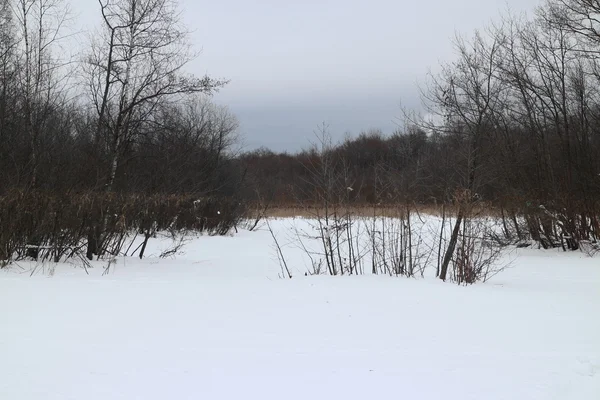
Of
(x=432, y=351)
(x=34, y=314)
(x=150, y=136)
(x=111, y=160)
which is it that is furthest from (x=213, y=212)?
(x=432, y=351)

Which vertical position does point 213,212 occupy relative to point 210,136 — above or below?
below

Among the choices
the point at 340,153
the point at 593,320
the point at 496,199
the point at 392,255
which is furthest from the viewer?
the point at 496,199

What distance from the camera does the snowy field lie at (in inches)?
124

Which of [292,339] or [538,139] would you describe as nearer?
[292,339]

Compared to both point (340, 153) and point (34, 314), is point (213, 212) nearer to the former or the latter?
point (340, 153)

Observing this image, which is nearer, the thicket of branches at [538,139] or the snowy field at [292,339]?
the snowy field at [292,339]

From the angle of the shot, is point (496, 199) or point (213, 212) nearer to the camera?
point (496, 199)

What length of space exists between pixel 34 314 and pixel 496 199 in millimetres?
12882

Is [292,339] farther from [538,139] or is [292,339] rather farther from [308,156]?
[538,139]

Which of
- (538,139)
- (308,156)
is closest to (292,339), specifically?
(308,156)

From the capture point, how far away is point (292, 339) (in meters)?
4.24

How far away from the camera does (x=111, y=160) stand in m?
10.6

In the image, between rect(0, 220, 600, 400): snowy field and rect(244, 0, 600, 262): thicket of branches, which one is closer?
rect(0, 220, 600, 400): snowy field

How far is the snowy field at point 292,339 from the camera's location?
316 centimetres
